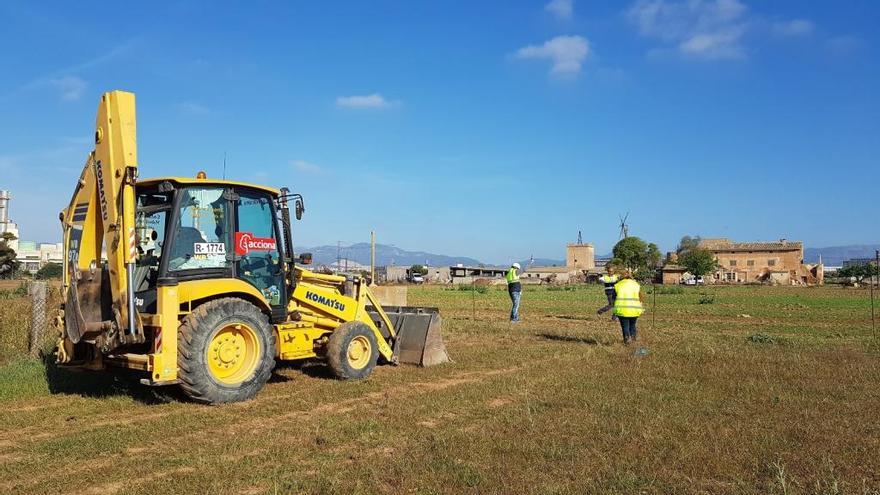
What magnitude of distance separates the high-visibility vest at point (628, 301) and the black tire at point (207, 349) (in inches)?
287

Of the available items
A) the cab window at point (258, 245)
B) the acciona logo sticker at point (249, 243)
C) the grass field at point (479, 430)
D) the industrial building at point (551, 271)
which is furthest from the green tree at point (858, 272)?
the acciona logo sticker at point (249, 243)

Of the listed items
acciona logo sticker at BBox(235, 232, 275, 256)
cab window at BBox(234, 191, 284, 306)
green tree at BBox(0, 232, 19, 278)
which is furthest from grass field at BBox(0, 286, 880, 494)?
green tree at BBox(0, 232, 19, 278)

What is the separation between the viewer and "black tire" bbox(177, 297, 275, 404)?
762 cm

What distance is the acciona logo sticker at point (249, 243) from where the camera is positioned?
8.57m

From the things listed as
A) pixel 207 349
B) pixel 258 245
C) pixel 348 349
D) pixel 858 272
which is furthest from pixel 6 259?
pixel 858 272

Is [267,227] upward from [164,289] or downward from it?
upward

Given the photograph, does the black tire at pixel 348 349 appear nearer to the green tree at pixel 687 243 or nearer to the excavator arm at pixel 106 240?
the excavator arm at pixel 106 240

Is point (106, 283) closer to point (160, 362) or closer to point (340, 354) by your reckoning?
point (160, 362)

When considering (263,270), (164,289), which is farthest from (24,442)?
(263,270)

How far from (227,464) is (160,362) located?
2224mm

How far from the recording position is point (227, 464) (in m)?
5.66

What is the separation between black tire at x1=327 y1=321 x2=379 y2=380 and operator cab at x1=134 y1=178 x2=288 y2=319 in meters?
1.02

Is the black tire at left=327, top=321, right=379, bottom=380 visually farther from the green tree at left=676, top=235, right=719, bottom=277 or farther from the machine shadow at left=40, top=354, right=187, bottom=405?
the green tree at left=676, top=235, right=719, bottom=277

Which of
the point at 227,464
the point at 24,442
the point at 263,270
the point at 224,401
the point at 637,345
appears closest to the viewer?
the point at 227,464
